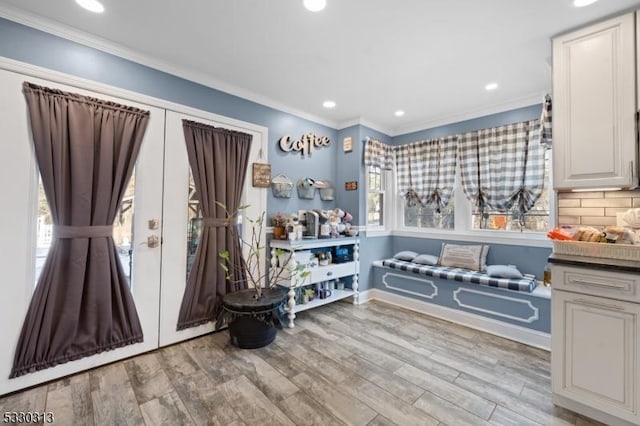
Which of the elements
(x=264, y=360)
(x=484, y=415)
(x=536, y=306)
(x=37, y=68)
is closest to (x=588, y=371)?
(x=484, y=415)

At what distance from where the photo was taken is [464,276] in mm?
3008

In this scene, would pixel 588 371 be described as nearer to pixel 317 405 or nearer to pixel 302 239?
pixel 317 405

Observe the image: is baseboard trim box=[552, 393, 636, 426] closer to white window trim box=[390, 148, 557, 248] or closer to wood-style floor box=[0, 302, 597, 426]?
wood-style floor box=[0, 302, 597, 426]

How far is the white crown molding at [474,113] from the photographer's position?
117 inches

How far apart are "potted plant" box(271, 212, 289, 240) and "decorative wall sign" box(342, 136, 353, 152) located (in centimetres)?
140

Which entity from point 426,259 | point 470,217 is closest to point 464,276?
point 426,259

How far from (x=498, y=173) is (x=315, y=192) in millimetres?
2234

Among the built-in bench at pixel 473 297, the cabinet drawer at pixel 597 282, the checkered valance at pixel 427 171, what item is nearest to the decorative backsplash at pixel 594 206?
the cabinet drawer at pixel 597 282

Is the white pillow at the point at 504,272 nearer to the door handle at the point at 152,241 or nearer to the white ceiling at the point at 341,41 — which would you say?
the white ceiling at the point at 341,41

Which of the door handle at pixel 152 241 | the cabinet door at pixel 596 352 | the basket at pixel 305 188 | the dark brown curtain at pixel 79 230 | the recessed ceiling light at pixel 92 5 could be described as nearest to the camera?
the cabinet door at pixel 596 352

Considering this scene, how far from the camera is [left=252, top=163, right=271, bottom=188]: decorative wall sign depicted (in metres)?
3.00

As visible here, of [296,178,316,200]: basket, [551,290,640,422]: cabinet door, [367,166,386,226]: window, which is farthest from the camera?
[367,166,386,226]: window

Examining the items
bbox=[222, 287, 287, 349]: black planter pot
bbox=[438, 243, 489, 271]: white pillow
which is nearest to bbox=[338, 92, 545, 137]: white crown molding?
bbox=[438, 243, 489, 271]: white pillow

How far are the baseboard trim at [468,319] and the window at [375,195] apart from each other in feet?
3.37
